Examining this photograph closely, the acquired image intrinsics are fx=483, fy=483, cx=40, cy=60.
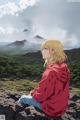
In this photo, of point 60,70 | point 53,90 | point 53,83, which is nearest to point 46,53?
point 60,70

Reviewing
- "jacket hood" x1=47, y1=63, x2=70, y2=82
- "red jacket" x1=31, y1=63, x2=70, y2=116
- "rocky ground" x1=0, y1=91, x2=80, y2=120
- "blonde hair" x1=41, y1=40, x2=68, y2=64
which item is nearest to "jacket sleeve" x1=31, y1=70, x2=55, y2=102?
"red jacket" x1=31, y1=63, x2=70, y2=116

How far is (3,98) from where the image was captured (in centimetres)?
1423

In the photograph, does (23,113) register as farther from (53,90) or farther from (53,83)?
(53,83)

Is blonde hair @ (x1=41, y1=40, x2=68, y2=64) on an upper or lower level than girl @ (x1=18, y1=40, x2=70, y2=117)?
upper

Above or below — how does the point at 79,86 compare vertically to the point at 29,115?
below

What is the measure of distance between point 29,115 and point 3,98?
5.48ft

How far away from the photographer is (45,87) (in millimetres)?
12008

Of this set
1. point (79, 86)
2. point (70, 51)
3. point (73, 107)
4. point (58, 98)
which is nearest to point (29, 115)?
point (58, 98)

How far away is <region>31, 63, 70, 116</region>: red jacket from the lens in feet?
39.4

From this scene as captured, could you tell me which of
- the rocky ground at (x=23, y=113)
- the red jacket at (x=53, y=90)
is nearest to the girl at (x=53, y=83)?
the red jacket at (x=53, y=90)

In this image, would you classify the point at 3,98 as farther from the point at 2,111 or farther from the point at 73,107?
the point at 73,107

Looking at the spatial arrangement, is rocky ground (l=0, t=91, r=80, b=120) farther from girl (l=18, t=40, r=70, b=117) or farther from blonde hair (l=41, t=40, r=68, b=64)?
blonde hair (l=41, t=40, r=68, b=64)

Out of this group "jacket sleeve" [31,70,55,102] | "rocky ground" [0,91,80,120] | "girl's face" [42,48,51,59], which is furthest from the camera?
"rocky ground" [0,91,80,120]

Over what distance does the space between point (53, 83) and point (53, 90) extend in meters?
0.21
